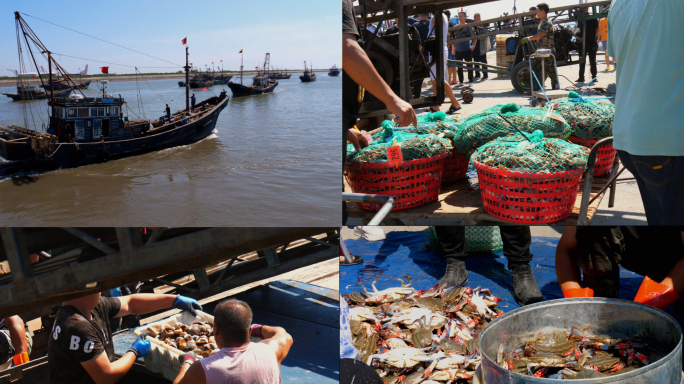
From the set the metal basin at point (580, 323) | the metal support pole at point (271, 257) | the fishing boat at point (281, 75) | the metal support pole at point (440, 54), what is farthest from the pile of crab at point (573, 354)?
the fishing boat at point (281, 75)

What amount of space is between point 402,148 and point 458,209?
45 centimetres

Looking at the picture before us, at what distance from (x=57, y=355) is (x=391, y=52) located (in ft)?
8.46

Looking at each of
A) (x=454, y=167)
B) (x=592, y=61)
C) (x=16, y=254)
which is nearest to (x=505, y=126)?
(x=454, y=167)

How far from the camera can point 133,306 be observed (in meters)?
1.80

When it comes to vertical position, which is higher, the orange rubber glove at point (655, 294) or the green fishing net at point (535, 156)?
the green fishing net at point (535, 156)

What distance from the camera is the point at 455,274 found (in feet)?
5.78

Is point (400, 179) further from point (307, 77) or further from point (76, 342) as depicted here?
point (307, 77)

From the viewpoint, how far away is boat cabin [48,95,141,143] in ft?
77.7

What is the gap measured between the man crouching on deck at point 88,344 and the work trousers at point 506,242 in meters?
0.87

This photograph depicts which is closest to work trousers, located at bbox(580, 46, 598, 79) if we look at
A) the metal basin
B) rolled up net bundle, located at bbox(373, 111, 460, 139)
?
rolled up net bundle, located at bbox(373, 111, 460, 139)

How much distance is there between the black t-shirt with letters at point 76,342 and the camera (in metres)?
1.72

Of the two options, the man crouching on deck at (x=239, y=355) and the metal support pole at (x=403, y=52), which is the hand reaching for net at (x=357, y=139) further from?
the man crouching on deck at (x=239, y=355)

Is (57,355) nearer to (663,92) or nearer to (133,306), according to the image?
(133,306)

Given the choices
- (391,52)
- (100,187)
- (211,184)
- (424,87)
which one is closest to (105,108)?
(100,187)
